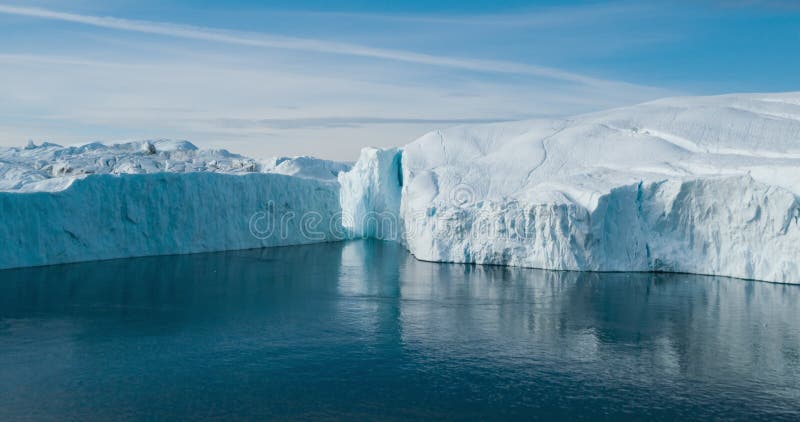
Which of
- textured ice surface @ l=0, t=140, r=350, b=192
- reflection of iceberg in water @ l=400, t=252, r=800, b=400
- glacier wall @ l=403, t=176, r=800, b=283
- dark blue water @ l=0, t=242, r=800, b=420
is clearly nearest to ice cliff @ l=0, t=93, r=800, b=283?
glacier wall @ l=403, t=176, r=800, b=283

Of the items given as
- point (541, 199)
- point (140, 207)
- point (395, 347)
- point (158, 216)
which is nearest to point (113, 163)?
point (158, 216)

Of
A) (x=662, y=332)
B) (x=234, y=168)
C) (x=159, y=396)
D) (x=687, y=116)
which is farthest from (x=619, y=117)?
(x=159, y=396)

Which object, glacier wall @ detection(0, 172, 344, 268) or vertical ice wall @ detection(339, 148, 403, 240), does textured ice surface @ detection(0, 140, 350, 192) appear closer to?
glacier wall @ detection(0, 172, 344, 268)

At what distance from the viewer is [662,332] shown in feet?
44.2

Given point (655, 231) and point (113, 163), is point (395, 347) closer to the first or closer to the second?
point (655, 231)

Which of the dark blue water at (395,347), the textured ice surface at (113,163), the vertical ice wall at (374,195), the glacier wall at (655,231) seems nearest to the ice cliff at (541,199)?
the glacier wall at (655,231)

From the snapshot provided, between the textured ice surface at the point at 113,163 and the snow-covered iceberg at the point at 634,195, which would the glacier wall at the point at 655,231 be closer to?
the snow-covered iceberg at the point at 634,195

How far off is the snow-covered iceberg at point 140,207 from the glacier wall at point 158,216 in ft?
0.11

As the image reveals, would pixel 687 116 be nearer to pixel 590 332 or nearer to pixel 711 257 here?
pixel 711 257

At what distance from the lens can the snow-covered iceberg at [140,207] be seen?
68.2 ft

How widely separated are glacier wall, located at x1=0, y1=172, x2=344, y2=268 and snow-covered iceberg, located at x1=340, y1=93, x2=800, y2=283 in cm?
603

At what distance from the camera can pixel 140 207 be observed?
A: 23.9m

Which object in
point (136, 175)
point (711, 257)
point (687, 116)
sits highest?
point (687, 116)

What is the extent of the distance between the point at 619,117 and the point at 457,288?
1211 centimetres
